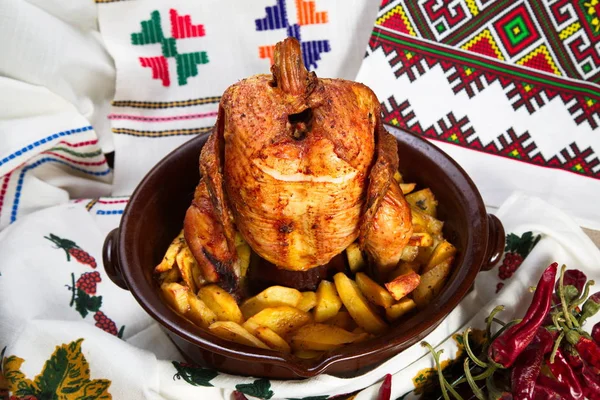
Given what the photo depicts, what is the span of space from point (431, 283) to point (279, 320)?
1.10 feet

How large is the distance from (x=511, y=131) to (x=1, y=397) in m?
1.59

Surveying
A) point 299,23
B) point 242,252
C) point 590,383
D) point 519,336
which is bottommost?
point 590,383

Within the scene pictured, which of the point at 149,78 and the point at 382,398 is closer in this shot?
the point at 382,398

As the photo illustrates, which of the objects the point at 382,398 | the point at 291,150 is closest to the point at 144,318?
the point at 382,398

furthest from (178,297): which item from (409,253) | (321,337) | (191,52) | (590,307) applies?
(191,52)

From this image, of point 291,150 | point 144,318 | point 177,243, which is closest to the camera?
point 291,150

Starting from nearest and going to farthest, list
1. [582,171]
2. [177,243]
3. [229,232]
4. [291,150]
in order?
[291,150] < [229,232] < [177,243] < [582,171]

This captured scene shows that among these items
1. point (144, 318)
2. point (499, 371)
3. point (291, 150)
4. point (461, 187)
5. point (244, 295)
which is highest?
point (291, 150)

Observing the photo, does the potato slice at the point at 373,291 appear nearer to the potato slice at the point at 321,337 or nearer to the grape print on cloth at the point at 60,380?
the potato slice at the point at 321,337

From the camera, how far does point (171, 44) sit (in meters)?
2.17

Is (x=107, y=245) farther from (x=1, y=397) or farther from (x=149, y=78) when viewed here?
(x=149, y=78)

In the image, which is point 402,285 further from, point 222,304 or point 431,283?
point 222,304

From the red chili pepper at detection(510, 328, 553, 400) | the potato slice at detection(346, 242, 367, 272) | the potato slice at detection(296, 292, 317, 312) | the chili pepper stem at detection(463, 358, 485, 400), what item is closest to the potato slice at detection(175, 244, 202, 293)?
the potato slice at detection(296, 292, 317, 312)

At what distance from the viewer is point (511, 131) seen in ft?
6.84
